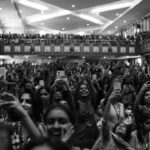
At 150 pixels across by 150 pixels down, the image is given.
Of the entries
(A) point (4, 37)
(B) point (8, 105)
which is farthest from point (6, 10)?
(B) point (8, 105)

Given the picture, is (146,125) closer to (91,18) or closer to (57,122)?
(57,122)

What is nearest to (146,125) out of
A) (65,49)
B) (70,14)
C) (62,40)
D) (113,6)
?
(65,49)

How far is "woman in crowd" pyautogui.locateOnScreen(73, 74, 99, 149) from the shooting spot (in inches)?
133

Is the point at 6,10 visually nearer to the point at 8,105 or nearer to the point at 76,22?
the point at 76,22

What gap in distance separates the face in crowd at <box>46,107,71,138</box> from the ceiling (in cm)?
2273

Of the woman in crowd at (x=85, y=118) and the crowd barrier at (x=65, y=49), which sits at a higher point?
the crowd barrier at (x=65, y=49)

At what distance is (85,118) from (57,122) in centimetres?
195

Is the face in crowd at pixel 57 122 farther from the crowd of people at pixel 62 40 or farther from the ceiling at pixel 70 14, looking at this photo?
the crowd of people at pixel 62 40

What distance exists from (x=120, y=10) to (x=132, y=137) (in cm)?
2592

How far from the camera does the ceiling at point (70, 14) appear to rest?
2608cm

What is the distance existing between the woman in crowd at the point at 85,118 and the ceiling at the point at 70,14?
66.9 ft

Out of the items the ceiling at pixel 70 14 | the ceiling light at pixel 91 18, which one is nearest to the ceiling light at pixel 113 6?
the ceiling at pixel 70 14

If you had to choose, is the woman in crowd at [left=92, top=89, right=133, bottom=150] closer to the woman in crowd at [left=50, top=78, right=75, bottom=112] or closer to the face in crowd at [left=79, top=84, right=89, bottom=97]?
the woman in crowd at [left=50, top=78, right=75, bottom=112]

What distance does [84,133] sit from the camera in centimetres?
347
